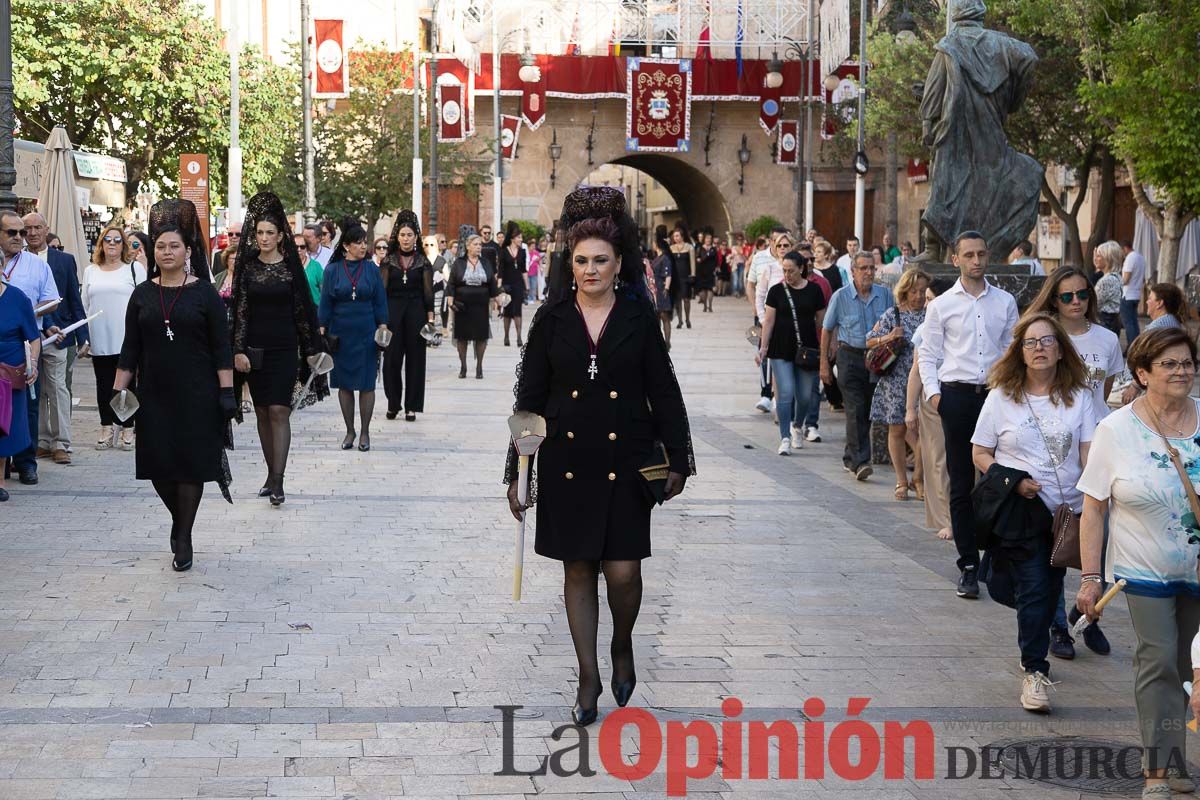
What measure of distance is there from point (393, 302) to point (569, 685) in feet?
30.9

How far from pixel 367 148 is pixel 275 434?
33544 millimetres

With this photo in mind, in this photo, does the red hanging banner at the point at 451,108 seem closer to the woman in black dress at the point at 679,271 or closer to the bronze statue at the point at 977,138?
the woman in black dress at the point at 679,271

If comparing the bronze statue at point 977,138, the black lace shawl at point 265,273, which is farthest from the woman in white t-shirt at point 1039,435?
the bronze statue at point 977,138

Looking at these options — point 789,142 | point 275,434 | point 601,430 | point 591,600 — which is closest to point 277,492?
point 275,434

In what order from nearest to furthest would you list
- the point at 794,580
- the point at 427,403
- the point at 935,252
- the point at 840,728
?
1. the point at 840,728
2. the point at 794,580
3. the point at 935,252
4. the point at 427,403

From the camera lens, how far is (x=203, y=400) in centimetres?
891

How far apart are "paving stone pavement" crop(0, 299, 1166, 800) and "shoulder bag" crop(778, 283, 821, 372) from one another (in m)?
1.95

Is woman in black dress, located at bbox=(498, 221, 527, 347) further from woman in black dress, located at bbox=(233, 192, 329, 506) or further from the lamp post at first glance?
woman in black dress, located at bbox=(233, 192, 329, 506)

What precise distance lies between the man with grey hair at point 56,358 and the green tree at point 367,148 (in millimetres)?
27923

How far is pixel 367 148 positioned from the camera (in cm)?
4341

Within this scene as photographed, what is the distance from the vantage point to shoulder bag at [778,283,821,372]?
13.9 meters

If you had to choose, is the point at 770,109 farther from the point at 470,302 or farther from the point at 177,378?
the point at 177,378

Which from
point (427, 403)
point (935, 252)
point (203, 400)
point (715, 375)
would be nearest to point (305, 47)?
point (715, 375)

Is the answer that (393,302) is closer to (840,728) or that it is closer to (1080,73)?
(840,728)
